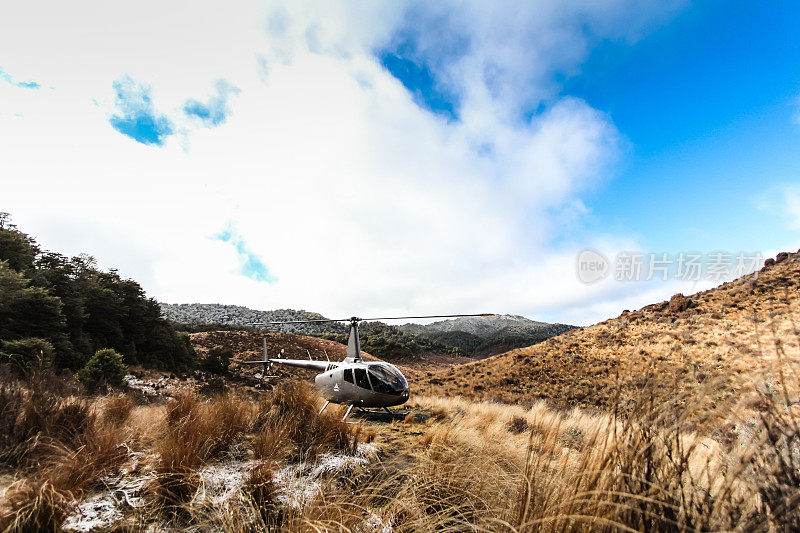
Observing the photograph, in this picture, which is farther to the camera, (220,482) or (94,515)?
(220,482)

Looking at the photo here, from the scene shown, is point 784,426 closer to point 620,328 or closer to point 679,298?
point 620,328

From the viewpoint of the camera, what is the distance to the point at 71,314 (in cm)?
2202

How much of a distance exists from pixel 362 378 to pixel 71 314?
25.3 metres

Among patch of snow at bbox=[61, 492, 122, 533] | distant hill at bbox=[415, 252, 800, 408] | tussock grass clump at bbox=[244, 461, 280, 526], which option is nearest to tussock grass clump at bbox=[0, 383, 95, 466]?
patch of snow at bbox=[61, 492, 122, 533]

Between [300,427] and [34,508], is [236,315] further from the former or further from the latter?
[34,508]

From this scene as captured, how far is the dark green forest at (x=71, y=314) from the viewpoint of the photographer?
56.5 ft

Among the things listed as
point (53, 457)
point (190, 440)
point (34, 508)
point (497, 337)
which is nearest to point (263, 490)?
point (190, 440)

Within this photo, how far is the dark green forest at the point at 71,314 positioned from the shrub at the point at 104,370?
148cm

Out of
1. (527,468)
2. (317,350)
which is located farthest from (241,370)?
(527,468)

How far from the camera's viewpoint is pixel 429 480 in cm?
320

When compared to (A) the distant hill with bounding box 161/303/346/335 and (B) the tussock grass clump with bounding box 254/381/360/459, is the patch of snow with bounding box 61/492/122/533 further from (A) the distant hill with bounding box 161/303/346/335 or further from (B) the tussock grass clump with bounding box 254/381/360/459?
(A) the distant hill with bounding box 161/303/346/335

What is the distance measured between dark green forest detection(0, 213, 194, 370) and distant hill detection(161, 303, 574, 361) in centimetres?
764

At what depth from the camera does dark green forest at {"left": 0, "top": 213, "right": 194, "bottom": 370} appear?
56.5ft

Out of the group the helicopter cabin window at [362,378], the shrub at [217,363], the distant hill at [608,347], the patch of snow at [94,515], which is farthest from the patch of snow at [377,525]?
the shrub at [217,363]
